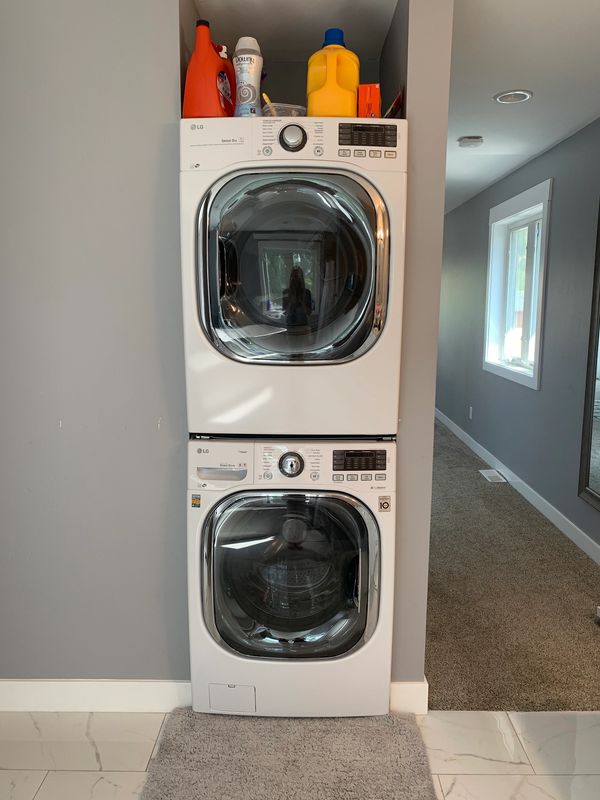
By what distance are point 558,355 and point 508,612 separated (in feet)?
5.40

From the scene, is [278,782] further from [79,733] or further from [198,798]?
[79,733]

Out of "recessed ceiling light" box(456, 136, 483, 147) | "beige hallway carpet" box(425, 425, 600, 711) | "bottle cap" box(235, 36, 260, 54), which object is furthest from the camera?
"recessed ceiling light" box(456, 136, 483, 147)

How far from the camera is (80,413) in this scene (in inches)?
77.4

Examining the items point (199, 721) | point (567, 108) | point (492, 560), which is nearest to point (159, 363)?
point (199, 721)

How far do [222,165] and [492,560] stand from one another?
2.43 metres

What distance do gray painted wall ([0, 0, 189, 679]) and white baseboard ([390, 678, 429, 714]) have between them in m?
0.68

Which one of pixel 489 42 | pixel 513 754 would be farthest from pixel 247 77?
pixel 513 754

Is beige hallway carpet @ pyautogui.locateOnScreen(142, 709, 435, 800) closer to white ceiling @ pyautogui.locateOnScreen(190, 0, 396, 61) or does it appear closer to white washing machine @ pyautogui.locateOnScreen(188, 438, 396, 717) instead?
white washing machine @ pyautogui.locateOnScreen(188, 438, 396, 717)

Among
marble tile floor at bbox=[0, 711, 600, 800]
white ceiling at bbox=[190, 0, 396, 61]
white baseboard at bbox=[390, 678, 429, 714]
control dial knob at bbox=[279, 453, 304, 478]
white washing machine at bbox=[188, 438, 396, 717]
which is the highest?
white ceiling at bbox=[190, 0, 396, 61]

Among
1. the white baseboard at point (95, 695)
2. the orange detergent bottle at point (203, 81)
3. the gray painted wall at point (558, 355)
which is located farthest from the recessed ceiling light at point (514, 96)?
the white baseboard at point (95, 695)

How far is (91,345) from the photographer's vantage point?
6.35 feet

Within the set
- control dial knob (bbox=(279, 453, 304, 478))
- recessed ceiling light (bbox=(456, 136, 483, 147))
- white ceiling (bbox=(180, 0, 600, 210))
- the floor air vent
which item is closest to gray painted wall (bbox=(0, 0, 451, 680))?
white ceiling (bbox=(180, 0, 600, 210))

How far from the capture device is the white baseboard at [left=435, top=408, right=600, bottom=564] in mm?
3354

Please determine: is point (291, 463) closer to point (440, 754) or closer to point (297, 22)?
point (440, 754)
